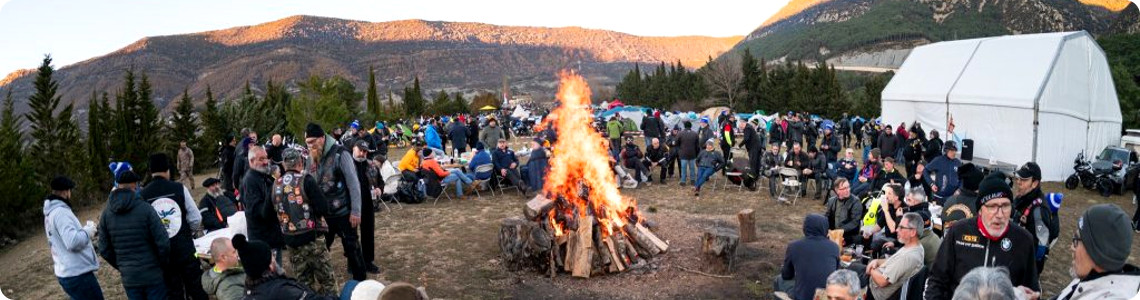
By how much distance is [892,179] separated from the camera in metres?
9.30

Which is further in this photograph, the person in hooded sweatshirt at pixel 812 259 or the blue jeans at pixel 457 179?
the blue jeans at pixel 457 179

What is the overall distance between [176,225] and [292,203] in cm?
100

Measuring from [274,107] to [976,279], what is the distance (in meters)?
28.4

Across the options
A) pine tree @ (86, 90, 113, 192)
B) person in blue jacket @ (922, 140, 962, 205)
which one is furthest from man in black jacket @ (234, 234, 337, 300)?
pine tree @ (86, 90, 113, 192)

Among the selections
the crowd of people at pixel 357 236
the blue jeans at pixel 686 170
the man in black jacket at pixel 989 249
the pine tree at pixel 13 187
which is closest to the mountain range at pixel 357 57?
the blue jeans at pixel 686 170

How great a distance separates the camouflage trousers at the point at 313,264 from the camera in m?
5.39

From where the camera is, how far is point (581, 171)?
Answer: 962 centimetres

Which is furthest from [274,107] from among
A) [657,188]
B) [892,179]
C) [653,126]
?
[892,179]

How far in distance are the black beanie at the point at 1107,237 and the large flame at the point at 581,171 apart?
17.4ft

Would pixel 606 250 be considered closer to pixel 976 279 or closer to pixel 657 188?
pixel 976 279

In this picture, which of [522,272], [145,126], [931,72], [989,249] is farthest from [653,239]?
[931,72]

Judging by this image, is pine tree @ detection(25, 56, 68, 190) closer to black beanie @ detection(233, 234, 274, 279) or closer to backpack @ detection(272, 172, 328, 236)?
backpack @ detection(272, 172, 328, 236)

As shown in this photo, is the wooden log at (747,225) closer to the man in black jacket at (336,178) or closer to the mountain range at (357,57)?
the man in black jacket at (336,178)

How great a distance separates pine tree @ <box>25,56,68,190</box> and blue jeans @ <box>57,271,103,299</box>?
436 inches
